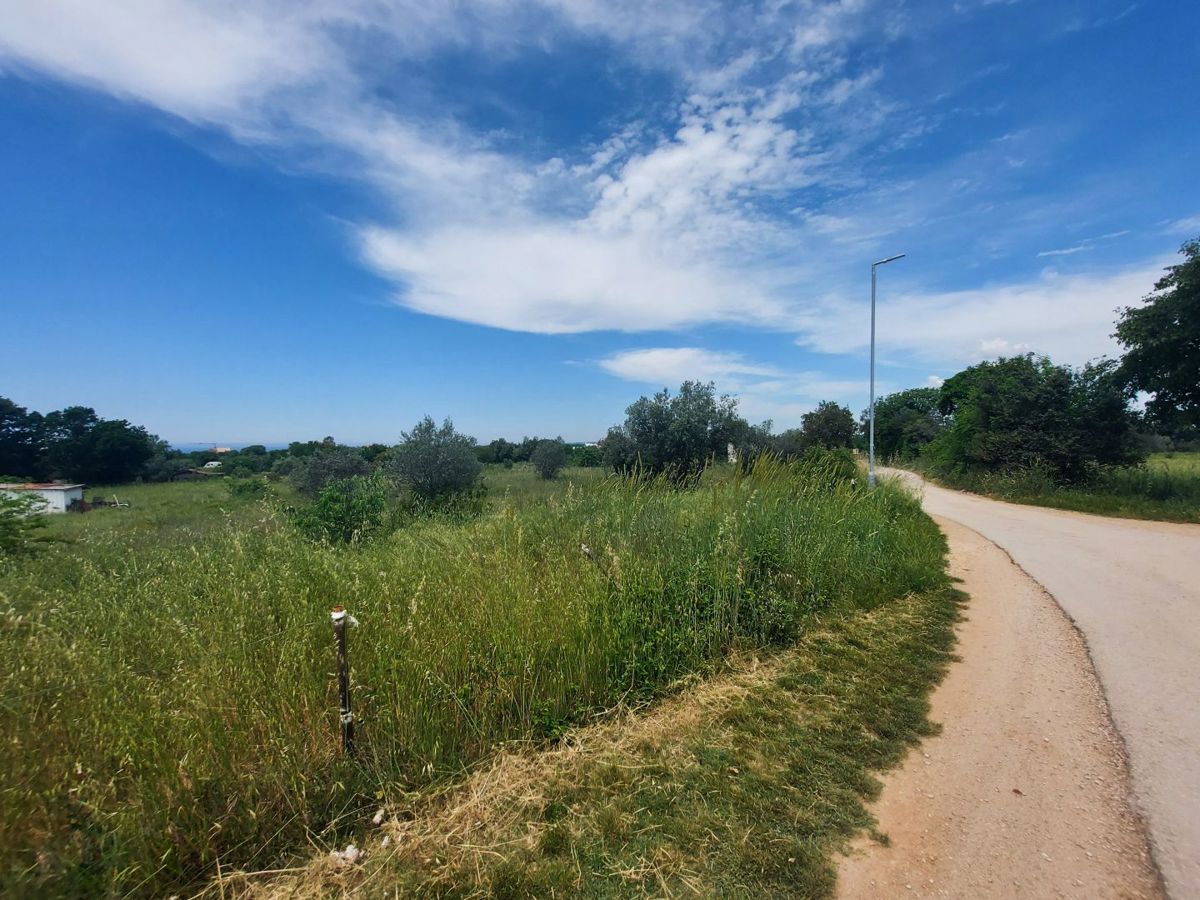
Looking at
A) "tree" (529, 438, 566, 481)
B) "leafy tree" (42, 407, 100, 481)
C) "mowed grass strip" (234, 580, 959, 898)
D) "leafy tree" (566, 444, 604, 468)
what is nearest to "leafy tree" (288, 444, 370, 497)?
"tree" (529, 438, 566, 481)

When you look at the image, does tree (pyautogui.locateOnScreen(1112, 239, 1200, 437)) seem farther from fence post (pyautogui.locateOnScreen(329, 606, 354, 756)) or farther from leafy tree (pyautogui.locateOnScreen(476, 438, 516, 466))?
leafy tree (pyautogui.locateOnScreen(476, 438, 516, 466))

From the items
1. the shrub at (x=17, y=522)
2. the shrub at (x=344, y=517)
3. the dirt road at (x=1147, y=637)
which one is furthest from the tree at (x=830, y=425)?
the shrub at (x=17, y=522)

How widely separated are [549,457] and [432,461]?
950cm

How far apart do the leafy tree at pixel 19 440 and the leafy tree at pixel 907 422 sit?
155ft

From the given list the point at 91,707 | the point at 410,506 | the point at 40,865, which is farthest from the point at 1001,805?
the point at 410,506

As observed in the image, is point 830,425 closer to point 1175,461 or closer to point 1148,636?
point 1175,461

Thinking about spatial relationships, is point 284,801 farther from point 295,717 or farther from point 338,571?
point 338,571

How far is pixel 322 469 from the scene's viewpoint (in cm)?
1959

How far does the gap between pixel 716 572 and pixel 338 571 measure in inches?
127

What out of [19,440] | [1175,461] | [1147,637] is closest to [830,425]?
[1175,461]

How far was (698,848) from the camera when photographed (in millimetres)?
2307

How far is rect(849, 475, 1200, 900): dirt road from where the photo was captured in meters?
2.61

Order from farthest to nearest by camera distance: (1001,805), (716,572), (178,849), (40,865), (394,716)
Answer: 1. (716,572)
2. (394,716)
3. (1001,805)
4. (178,849)
5. (40,865)

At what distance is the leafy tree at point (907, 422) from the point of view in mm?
44938
